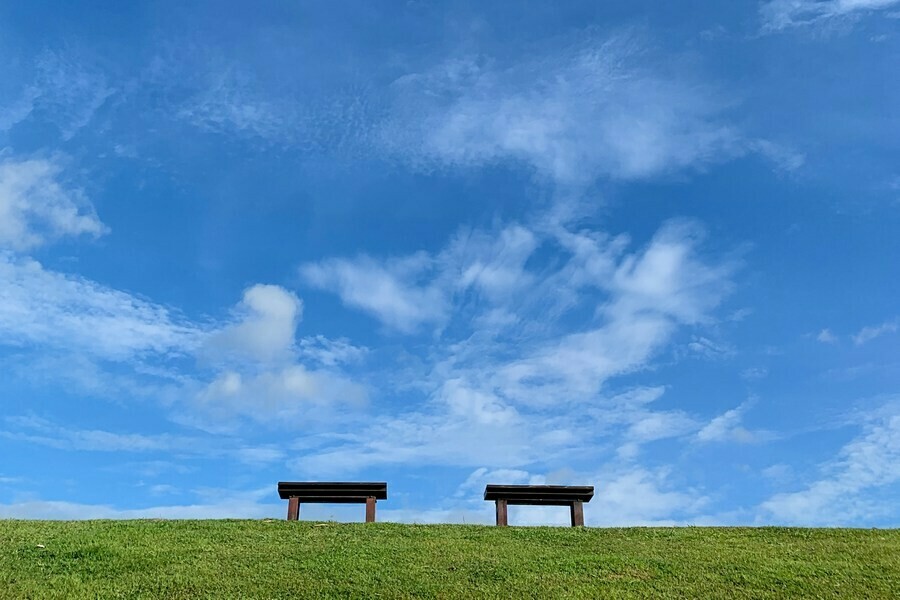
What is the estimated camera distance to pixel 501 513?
15195 mm

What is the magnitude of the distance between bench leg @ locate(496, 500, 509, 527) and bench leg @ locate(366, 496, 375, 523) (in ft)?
8.13

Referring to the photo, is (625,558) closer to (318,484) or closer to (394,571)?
(394,571)

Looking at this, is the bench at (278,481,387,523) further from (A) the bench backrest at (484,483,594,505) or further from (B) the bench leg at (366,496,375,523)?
(A) the bench backrest at (484,483,594,505)

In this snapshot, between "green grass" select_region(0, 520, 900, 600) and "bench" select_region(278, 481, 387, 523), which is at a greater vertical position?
"bench" select_region(278, 481, 387, 523)

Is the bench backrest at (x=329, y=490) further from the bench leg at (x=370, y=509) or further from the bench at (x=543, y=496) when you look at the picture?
the bench at (x=543, y=496)

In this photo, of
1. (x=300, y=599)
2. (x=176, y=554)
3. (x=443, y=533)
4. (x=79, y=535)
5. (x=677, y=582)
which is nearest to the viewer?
(x=300, y=599)

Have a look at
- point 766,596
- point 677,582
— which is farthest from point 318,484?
point 766,596

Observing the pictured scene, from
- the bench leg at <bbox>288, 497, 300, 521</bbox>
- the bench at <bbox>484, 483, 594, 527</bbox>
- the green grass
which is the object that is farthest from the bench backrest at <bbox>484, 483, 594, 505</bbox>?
the bench leg at <bbox>288, 497, 300, 521</bbox>

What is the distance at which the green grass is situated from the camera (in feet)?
32.8

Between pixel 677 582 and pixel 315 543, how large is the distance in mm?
5710

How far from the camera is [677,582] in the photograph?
1050 centimetres

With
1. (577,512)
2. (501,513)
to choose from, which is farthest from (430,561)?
(577,512)

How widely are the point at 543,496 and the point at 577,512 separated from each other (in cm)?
74

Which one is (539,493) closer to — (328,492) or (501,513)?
(501,513)
